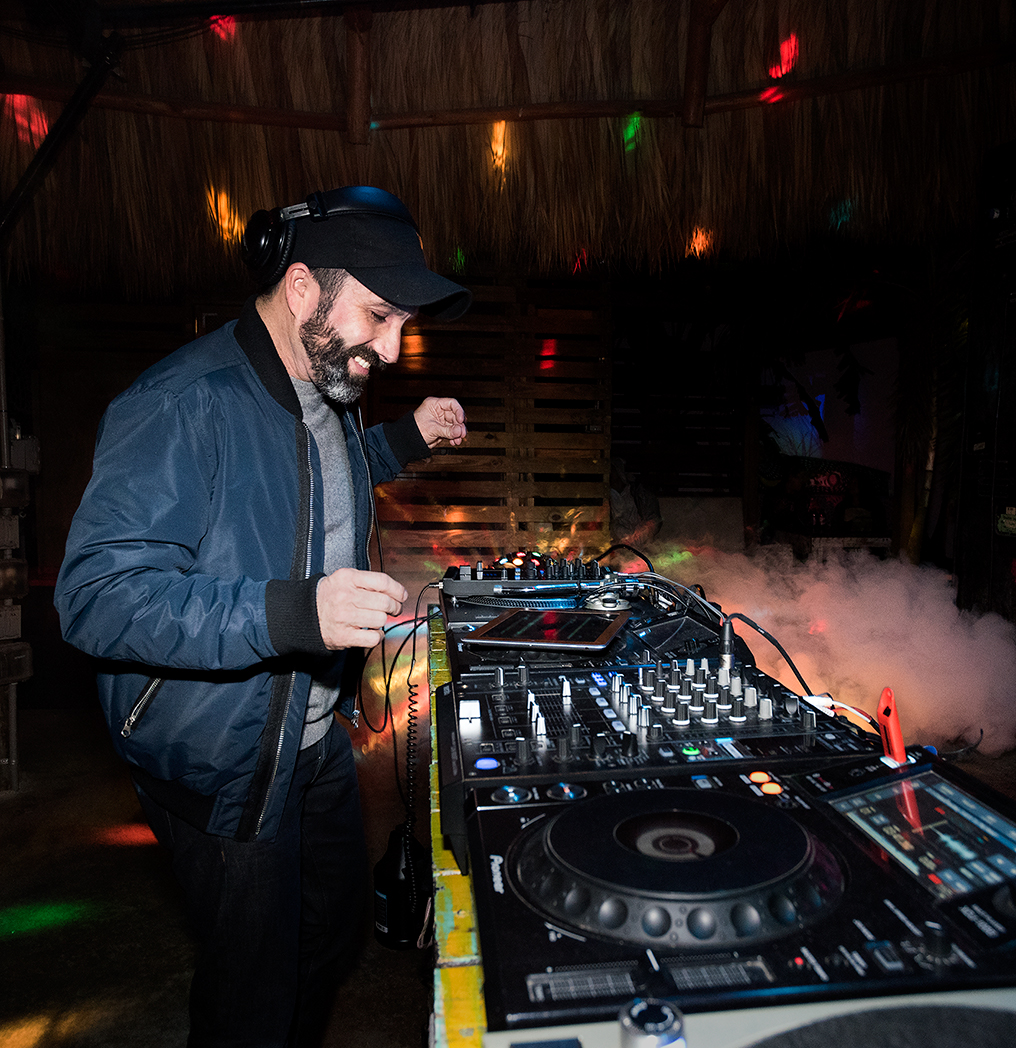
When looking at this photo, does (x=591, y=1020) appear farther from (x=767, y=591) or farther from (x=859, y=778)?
A: (x=767, y=591)

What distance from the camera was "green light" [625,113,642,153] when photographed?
366 centimetres

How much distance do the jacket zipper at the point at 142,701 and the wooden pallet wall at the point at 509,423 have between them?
3945mm

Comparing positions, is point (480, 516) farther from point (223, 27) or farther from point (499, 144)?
point (223, 27)

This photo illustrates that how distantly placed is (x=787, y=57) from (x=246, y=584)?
3.61 meters

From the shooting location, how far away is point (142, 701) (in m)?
1.34

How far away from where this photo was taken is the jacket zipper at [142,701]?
52.9 inches

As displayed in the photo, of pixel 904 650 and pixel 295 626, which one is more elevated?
pixel 295 626

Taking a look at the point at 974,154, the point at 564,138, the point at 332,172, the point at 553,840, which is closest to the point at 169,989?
the point at 553,840

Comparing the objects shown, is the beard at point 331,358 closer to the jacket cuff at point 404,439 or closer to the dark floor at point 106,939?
the jacket cuff at point 404,439

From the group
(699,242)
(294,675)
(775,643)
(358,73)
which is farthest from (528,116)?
(294,675)

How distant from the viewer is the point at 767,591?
15.6ft

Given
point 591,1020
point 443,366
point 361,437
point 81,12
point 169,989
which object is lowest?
point 169,989

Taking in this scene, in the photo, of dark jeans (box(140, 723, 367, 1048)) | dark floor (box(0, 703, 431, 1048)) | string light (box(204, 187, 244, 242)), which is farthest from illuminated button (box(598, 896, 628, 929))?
string light (box(204, 187, 244, 242))

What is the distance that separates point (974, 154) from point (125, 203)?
4.67m
